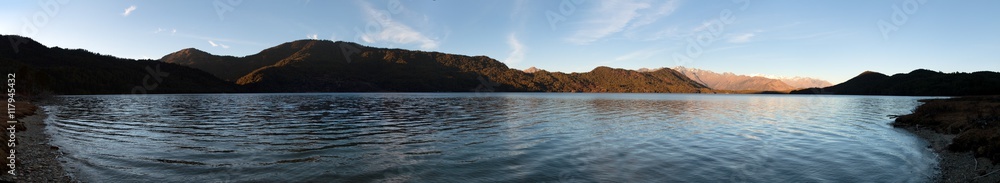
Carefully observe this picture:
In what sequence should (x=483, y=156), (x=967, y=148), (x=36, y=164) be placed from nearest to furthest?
1. (x=36, y=164)
2. (x=483, y=156)
3. (x=967, y=148)

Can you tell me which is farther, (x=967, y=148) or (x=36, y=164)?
(x=967, y=148)

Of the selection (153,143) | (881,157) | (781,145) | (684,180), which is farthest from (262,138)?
(881,157)

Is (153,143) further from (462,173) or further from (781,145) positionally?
(781,145)

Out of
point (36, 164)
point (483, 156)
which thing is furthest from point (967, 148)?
point (36, 164)

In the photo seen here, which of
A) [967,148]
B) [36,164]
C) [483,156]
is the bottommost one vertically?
[483,156]

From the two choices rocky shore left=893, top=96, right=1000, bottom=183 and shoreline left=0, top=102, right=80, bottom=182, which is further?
rocky shore left=893, top=96, right=1000, bottom=183

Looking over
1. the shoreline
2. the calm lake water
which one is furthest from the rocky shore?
the shoreline

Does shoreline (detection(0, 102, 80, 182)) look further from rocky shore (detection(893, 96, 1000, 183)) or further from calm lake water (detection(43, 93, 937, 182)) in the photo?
rocky shore (detection(893, 96, 1000, 183))

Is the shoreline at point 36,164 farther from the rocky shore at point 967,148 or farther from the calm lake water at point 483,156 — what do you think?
the rocky shore at point 967,148

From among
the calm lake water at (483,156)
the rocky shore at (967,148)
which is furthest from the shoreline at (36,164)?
the rocky shore at (967,148)

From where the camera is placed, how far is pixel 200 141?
2920cm

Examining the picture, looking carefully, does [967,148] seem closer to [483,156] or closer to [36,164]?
[483,156]

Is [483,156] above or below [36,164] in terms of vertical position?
below

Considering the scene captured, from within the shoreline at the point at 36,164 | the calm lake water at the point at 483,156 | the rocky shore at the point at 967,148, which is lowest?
the calm lake water at the point at 483,156
